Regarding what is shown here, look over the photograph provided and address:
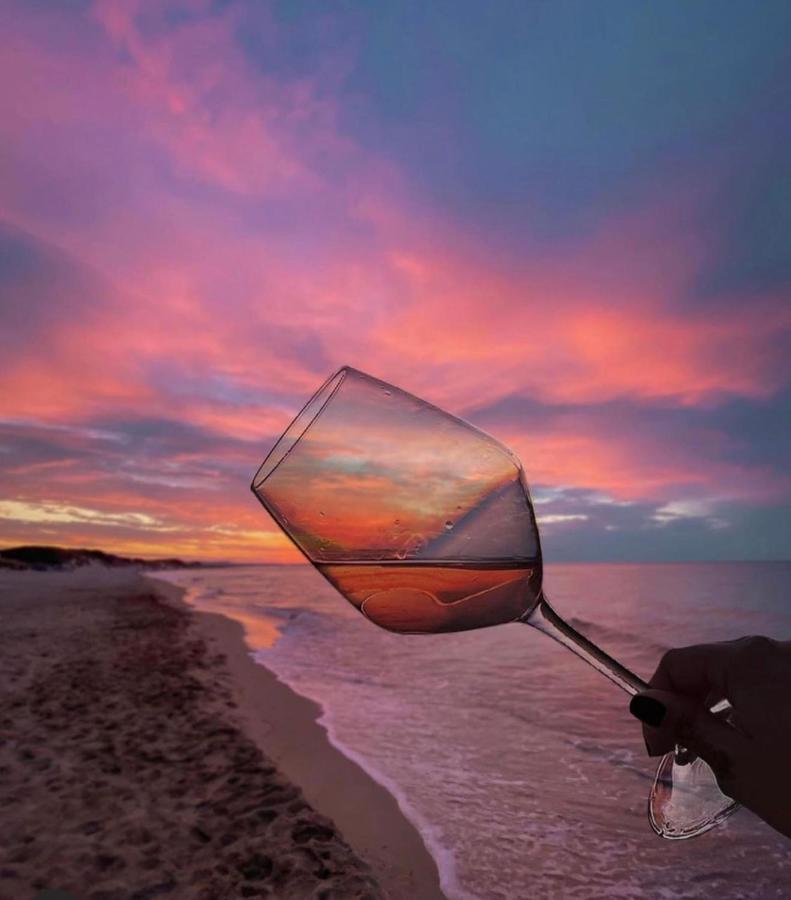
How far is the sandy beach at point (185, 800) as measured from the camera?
268 cm

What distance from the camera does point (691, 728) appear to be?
0.98m

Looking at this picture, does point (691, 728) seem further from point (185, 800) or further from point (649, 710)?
point (185, 800)

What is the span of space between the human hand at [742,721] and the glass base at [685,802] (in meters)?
0.39

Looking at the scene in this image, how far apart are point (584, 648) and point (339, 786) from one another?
315 cm

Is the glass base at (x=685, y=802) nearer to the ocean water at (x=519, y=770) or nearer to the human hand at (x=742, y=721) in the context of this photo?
the human hand at (x=742, y=721)

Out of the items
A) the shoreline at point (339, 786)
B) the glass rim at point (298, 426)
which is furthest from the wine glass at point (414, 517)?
the shoreline at point (339, 786)

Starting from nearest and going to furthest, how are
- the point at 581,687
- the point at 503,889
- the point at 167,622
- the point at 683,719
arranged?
the point at 683,719 < the point at 503,889 < the point at 581,687 < the point at 167,622

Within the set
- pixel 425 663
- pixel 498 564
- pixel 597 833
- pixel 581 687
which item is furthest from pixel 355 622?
pixel 498 564

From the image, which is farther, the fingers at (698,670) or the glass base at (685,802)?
the glass base at (685,802)

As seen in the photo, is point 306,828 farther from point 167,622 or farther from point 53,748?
point 167,622

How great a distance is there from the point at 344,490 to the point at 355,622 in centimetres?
1476

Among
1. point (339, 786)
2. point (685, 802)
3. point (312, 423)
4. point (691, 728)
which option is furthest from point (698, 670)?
point (339, 786)

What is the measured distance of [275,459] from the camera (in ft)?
4.00

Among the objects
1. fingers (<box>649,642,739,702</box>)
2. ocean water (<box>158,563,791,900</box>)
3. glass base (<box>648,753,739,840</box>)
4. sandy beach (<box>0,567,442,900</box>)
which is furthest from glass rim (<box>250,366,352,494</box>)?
ocean water (<box>158,563,791,900</box>)
